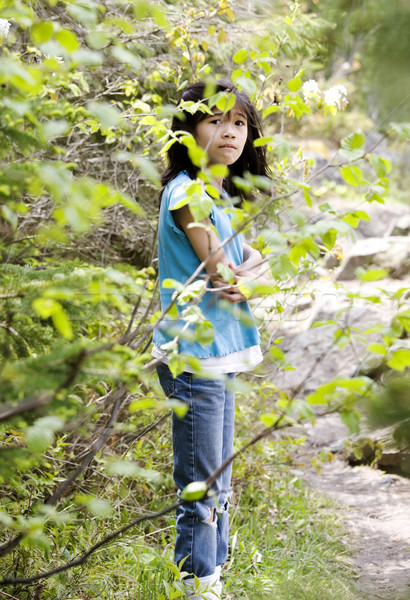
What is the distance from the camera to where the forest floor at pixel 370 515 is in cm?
262

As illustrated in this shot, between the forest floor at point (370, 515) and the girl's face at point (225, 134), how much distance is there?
1142 mm

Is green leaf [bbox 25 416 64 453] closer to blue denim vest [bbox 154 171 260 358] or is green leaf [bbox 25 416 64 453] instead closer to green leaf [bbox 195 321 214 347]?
green leaf [bbox 195 321 214 347]

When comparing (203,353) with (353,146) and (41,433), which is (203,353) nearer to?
(353,146)

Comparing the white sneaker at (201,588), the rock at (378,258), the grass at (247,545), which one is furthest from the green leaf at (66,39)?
the rock at (378,258)

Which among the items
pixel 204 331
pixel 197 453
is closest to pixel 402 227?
pixel 197 453

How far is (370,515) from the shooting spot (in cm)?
342

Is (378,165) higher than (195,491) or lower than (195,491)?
higher

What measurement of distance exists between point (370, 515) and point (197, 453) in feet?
6.43

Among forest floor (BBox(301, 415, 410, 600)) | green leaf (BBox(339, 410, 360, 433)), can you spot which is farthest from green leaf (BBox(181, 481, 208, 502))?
forest floor (BBox(301, 415, 410, 600))

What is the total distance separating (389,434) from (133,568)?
138 centimetres

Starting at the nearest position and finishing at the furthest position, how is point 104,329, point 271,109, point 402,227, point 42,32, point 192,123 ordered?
point 42,32 < point 271,109 < point 192,123 < point 104,329 < point 402,227

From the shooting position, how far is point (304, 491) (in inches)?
136

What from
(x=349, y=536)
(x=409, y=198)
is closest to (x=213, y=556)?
(x=349, y=536)

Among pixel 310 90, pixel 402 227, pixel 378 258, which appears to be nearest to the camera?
pixel 310 90
